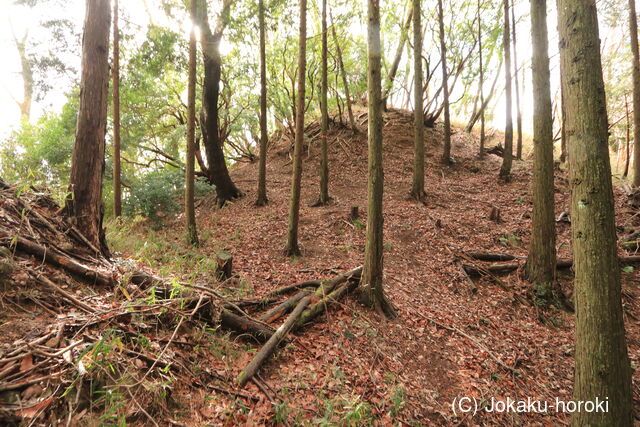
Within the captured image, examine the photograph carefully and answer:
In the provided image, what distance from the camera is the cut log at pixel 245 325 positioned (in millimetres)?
3980

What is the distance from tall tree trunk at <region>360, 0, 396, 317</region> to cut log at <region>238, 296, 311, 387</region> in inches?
49.2

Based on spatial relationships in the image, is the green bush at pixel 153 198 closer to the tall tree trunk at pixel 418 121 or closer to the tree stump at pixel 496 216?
the tall tree trunk at pixel 418 121

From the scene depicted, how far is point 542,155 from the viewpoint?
6.26 metres

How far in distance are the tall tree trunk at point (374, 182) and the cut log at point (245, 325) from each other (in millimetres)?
2106

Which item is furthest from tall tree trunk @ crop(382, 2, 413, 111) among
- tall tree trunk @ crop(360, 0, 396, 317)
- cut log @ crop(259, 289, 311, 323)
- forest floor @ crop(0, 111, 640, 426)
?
cut log @ crop(259, 289, 311, 323)

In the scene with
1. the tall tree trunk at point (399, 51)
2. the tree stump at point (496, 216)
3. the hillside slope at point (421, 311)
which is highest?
the tall tree trunk at point (399, 51)

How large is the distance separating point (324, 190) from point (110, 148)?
31.1ft

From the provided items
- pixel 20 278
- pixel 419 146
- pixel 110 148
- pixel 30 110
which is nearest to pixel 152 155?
pixel 110 148

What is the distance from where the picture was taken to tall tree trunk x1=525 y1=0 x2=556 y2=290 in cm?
623

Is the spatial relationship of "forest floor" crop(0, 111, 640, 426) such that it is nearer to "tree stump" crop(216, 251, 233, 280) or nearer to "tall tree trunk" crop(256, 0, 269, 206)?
"tree stump" crop(216, 251, 233, 280)

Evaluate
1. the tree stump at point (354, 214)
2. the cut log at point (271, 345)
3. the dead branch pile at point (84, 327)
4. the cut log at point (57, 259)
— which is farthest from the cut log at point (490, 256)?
the cut log at point (57, 259)

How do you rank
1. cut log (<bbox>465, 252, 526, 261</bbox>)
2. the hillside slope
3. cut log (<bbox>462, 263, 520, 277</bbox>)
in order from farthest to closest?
1. cut log (<bbox>465, 252, 526, 261</bbox>)
2. cut log (<bbox>462, 263, 520, 277</bbox>)
3. the hillside slope

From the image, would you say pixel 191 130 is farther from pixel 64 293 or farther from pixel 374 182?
pixel 64 293

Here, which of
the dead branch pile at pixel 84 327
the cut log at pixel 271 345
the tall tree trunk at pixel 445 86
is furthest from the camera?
the tall tree trunk at pixel 445 86
